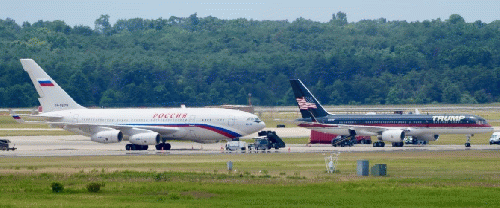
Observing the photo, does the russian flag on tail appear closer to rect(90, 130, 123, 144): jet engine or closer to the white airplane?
the white airplane

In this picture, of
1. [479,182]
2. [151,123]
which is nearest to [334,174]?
[479,182]

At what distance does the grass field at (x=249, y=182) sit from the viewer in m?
48.8

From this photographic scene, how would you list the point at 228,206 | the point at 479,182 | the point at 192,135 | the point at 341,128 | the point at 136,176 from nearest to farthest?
the point at 228,206, the point at 479,182, the point at 136,176, the point at 192,135, the point at 341,128

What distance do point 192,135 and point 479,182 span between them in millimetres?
46859

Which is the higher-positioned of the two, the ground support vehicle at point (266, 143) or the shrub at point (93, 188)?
the ground support vehicle at point (266, 143)

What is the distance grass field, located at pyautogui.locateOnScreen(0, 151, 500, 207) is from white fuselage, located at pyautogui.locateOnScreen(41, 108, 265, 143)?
14.8 meters

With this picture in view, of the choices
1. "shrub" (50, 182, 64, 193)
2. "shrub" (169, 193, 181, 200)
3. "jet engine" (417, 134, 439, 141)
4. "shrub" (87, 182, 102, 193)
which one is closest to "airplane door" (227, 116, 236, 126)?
"jet engine" (417, 134, 439, 141)

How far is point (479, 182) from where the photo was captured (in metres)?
58.2

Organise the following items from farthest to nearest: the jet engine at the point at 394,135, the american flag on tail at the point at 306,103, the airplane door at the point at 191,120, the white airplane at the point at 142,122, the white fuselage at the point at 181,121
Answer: the american flag on tail at the point at 306,103
the jet engine at the point at 394,135
the airplane door at the point at 191,120
the white fuselage at the point at 181,121
the white airplane at the point at 142,122

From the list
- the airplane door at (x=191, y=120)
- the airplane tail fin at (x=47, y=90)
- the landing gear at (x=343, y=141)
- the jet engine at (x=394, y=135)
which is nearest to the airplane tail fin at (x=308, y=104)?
the landing gear at (x=343, y=141)

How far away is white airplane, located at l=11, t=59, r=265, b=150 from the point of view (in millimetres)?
99438

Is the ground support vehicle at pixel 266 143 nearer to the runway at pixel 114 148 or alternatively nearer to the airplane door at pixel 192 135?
the runway at pixel 114 148

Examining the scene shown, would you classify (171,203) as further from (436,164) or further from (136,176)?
(436,164)

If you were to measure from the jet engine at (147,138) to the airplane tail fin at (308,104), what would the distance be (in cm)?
2200
